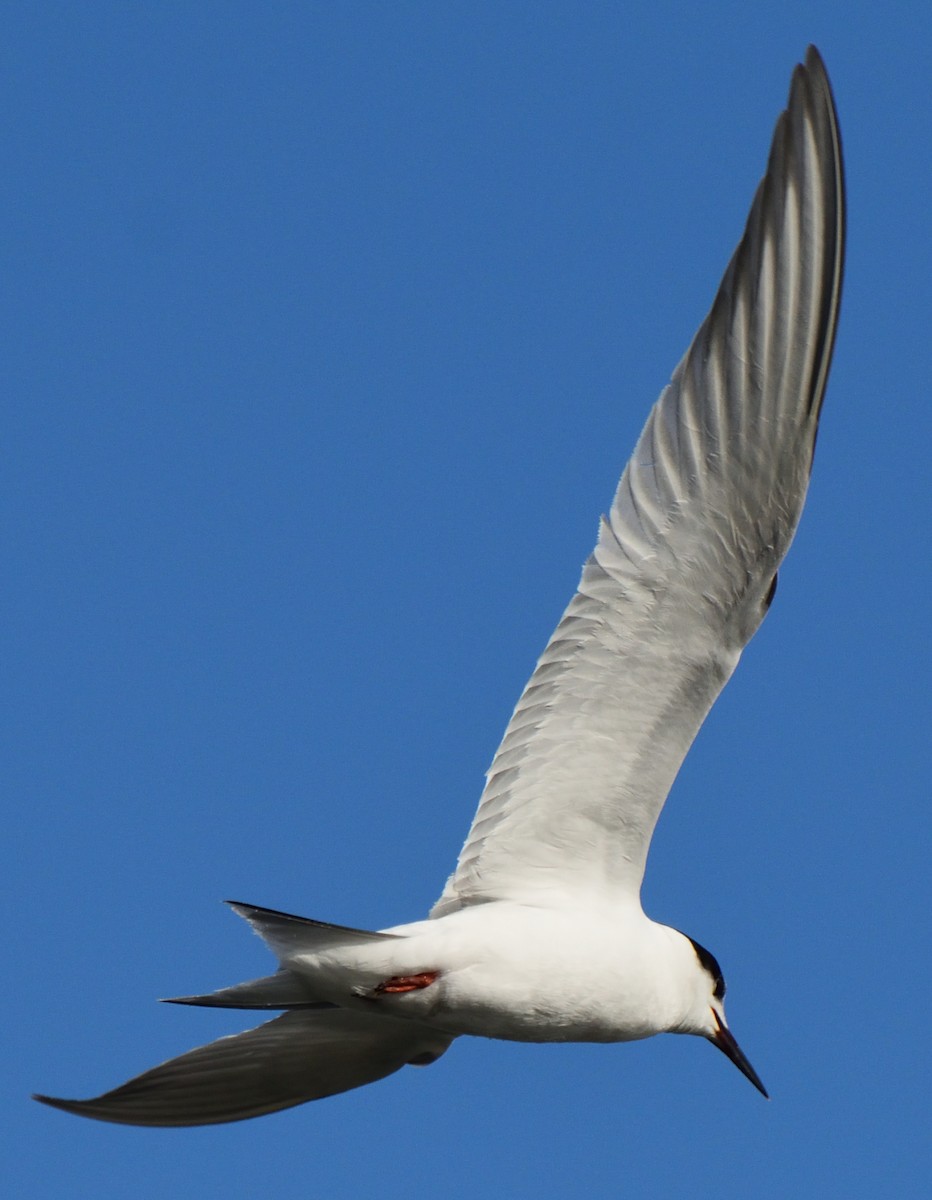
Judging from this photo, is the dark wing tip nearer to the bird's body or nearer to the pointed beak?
the bird's body

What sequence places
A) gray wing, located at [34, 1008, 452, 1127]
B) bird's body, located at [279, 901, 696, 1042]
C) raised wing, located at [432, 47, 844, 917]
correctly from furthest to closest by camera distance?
gray wing, located at [34, 1008, 452, 1127]
bird's body, located at [279, 901, 696, 1042]
raised wing, located at [432, 47, 844, 917]

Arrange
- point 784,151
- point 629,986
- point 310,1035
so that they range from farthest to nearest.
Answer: point 310,1035, point 629,986, point 784,151

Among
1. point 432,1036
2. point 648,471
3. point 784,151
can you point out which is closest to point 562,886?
point 432,1036

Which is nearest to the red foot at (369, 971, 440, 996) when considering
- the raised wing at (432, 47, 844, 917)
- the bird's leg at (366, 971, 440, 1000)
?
the bird's leg at (366, 971, 440, 1000)

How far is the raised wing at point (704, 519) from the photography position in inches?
268

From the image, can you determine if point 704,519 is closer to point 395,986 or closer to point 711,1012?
point 395,986

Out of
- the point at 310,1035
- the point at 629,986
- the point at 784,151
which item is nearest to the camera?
the point at 784,151

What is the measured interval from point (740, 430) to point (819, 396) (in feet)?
0.98

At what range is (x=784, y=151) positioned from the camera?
6746 mm

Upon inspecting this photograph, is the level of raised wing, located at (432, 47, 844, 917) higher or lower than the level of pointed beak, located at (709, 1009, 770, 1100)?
higher

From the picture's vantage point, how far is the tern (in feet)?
22.4

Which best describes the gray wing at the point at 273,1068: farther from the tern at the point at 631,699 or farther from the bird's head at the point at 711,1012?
the bird's head at the point at 711,1012

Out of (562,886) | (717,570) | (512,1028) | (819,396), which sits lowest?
(512,1028)

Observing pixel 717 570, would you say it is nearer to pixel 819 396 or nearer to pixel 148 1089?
pixel 819 396
